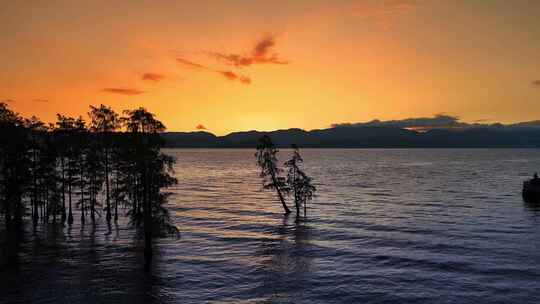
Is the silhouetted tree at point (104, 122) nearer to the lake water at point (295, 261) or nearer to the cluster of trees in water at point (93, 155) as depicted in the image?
the cluster of trees in water at point (93, 155)

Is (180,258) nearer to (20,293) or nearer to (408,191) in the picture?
(20,293)

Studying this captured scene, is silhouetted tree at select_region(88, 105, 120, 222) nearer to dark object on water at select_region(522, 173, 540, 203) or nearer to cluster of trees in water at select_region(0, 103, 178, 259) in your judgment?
cluster of trees in water at select_region(0, 103, 178, 259)

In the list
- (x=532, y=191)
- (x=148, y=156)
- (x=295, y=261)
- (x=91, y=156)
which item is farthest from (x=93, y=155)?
(x=532, y=191)

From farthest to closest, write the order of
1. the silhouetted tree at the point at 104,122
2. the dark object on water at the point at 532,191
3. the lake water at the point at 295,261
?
the dark object on water at the point at 532,191, the silhouetted tree at the point at 104,122, the lake water at the point at 295,261

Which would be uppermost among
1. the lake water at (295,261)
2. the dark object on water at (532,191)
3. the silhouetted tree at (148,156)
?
the silhouetted tree at (148,156)

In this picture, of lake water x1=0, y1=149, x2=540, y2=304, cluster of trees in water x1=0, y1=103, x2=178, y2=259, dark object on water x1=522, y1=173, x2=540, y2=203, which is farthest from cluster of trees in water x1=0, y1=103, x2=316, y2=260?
dark object on water x1=522, y1=173, x2=540, y2=203

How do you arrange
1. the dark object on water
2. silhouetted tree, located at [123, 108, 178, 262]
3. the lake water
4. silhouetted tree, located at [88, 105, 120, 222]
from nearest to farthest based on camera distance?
the lake water < silhouetted tree, located at [123, 108, 178, 262] < silhouetted tree, located at [88, 105, 120, 222] < the dark object on water

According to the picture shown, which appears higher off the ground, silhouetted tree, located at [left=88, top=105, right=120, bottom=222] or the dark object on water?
silhouetted tree, located at [left=88, top=105, right=120, bottom=222]

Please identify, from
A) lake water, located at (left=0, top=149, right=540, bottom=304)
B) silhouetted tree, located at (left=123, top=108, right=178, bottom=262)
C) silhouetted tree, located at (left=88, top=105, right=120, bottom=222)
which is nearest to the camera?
lake water, located at (left=0, top=149, right=540, bottom=304)

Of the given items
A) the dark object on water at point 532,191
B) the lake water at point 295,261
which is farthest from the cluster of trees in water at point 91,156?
the dark object on water at point 532,191

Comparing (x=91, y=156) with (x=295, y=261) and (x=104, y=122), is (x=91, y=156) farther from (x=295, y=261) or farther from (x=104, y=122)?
(x=295, y=261)

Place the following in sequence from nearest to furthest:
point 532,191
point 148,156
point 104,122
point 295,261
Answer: point 148,156, point 295,261, point 104,122, point 532,191

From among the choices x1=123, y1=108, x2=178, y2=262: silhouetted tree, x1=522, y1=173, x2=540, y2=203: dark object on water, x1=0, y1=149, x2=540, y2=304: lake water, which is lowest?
x1=0, y1=149, x2=540, y2=304: lake water

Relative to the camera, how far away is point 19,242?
45688 mm
